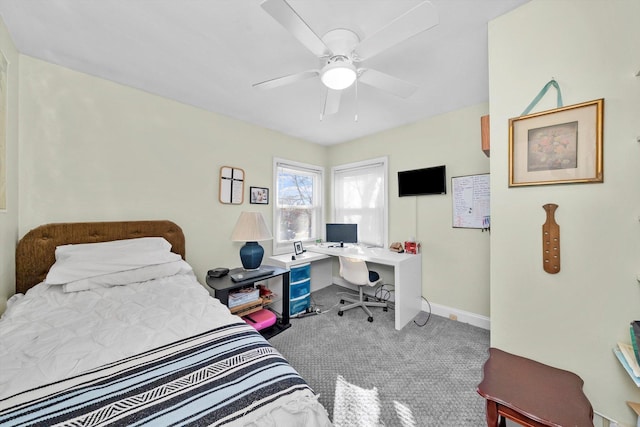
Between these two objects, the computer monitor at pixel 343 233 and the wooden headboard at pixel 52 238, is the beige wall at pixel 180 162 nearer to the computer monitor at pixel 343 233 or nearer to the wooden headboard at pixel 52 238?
the wooden headboard at pixel 52 238

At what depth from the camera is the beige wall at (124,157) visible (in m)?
1.81

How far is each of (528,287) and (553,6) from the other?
1.53 meters

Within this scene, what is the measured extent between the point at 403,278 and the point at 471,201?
1170mm

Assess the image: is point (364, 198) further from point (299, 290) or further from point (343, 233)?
point (299, 290)

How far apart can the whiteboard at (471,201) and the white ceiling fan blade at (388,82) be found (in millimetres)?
1499

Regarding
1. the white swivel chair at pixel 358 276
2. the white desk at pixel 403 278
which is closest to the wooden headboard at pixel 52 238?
the white swivel chair at pixel 358 276

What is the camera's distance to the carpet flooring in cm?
149

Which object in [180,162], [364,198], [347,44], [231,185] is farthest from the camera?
[364,198]

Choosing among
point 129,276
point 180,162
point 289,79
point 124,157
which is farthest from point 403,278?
point 124,157

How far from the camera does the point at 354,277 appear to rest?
9.21 ft

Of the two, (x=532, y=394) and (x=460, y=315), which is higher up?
(x=532, y=394)

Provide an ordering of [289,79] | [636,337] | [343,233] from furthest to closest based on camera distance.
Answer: [343,233] → [289,79] → [636,337]

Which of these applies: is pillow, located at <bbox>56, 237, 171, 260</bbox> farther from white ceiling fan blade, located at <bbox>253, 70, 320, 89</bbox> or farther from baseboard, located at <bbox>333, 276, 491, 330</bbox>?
baseboard, located at <bbox>333, 276, 491, 330</bbox>

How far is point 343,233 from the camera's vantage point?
11.6 feet
